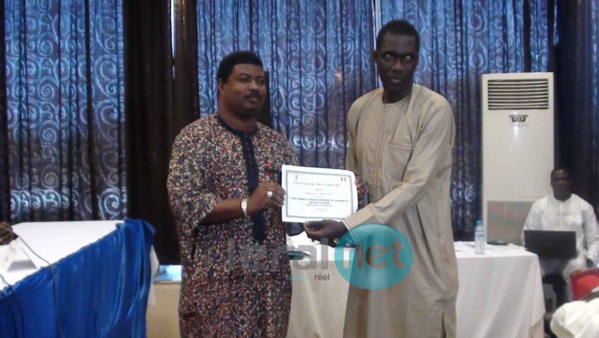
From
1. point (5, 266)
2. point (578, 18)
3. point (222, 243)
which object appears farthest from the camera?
point (578, 18)

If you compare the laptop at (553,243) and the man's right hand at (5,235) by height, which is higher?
the man's right hand at (5,235)

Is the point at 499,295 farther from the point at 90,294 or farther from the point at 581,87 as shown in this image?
the point at 90,294

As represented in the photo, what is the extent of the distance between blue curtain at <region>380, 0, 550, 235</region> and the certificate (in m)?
2.97

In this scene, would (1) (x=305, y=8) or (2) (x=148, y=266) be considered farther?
(1) (x=305, y=8)

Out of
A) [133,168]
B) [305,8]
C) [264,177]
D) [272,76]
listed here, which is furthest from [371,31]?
[264,177]

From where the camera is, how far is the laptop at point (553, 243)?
425 centimetres

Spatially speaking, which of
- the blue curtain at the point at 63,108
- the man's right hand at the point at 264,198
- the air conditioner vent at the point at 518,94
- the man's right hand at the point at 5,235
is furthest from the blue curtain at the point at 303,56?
the man's right hand at the point at 264,198

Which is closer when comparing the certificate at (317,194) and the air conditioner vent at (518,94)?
the certificate at (317,194)

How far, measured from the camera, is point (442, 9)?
485 cm

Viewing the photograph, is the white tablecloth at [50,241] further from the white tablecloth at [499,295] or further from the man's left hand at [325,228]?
the white tablecloth at [499,295]

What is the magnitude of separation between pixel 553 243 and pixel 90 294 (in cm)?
340

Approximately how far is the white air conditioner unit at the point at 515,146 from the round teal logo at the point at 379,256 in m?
2.85

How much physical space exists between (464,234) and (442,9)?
1.89 metres

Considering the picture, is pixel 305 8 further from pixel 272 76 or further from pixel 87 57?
pixel 87 57
